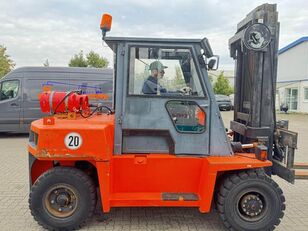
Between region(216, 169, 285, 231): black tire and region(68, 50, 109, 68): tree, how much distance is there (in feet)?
97.2

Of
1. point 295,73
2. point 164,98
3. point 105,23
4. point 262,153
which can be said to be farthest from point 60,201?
point 295,73

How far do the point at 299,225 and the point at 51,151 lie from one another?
3.41m

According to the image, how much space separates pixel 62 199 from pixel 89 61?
30.5 meters

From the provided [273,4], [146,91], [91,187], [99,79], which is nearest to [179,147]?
[146,91]

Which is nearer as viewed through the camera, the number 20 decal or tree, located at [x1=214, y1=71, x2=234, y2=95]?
the number 20 decal

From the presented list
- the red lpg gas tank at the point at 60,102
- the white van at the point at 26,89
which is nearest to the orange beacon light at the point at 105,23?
the red lpg gas tank at the point at 60,102

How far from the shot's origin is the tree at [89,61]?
32.5 m

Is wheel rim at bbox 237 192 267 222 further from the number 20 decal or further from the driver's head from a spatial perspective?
the number 20 decal

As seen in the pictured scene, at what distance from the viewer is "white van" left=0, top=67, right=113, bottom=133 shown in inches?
447

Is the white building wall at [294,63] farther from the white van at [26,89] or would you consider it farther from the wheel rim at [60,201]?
the wheel rim at [60,201]

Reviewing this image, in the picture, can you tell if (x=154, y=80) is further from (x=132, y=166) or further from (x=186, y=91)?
(x=132, y=166)

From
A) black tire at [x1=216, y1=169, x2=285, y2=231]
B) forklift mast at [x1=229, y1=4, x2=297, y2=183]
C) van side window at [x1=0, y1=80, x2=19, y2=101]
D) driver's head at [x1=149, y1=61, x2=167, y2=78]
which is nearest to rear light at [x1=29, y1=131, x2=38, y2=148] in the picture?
driver's head at [x1=149, y1=61, x2=167, y2=78]

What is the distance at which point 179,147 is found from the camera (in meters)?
4.00

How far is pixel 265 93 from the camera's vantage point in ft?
14.0
